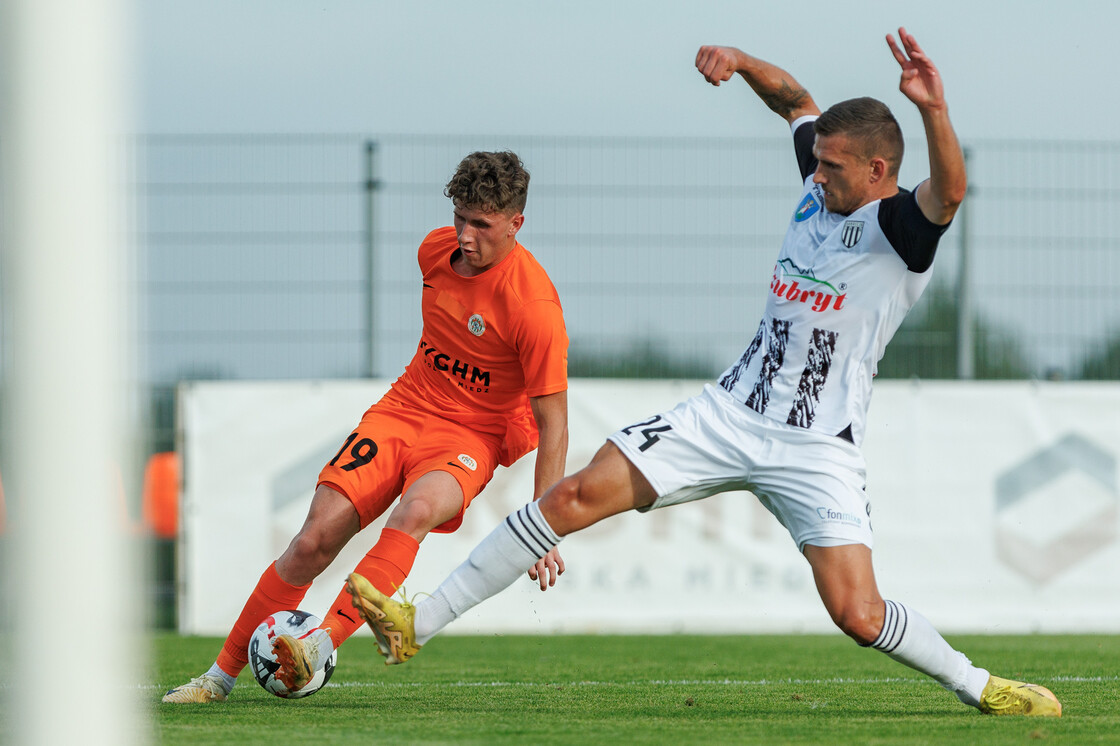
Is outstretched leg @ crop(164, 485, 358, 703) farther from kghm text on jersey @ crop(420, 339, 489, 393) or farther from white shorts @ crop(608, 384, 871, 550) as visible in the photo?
white shorts @ crop(608, 384, 871, 550)

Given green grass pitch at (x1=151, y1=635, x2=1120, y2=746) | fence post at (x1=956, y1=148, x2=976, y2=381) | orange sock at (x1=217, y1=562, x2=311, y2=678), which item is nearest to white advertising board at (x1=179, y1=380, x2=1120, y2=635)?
fence post at (x1=956, y1=148, x2=976, y2=381)

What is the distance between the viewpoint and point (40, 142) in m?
1.88

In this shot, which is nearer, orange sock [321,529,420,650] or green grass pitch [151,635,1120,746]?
Answer: green grass pitch [151,635,1120,746]

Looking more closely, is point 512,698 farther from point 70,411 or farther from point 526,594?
point 526,594

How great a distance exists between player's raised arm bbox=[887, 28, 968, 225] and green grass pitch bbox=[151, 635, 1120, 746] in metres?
1.68

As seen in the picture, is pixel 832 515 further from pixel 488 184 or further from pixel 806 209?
pixel 488 184

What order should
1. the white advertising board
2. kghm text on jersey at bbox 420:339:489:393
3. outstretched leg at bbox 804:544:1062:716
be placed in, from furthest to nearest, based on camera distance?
the white advertising board, kghm text on jersey at bbox 420:339:489:393, outstretched leg at bbox 804:544:1062:716

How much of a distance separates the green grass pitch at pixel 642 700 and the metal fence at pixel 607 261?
289cm

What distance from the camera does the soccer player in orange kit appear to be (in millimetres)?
5039

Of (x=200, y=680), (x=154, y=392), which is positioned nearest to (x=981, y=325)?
(x=154, y=392)

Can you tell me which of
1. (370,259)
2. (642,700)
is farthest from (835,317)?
A: (370,259)

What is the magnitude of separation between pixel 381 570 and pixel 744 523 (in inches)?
221

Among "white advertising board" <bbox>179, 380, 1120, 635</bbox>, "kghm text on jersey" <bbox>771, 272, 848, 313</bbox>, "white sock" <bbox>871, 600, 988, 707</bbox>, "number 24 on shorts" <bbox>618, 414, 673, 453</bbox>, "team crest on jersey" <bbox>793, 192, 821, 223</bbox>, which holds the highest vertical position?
"team crest on jersey" <bbox>793, 192, 821, 223</bbox>

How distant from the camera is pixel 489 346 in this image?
211 inches
